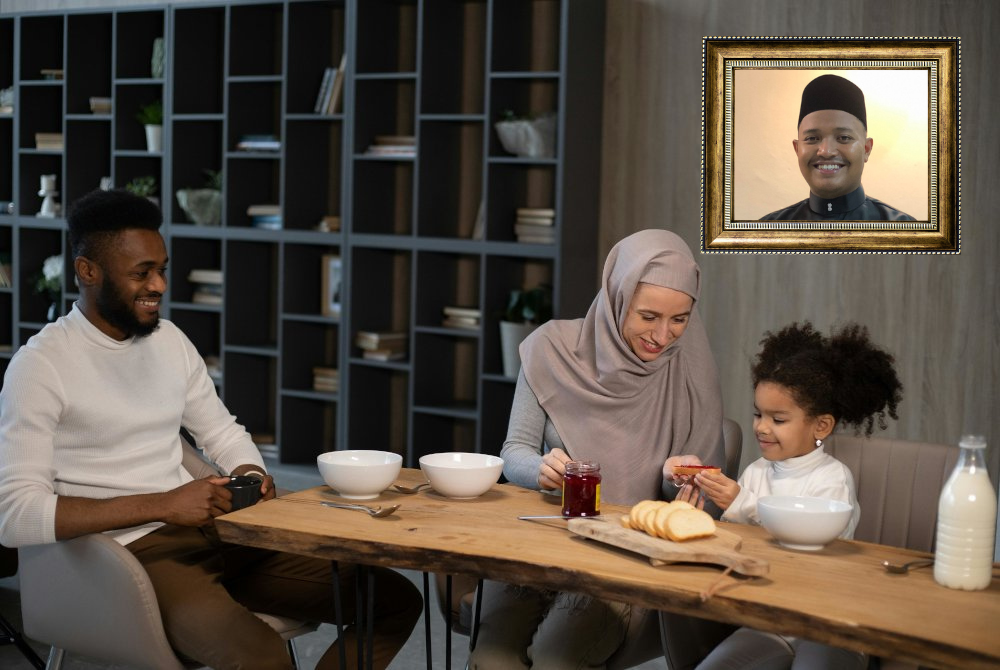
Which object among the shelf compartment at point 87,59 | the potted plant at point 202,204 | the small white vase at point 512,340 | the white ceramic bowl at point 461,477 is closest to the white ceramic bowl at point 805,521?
the white ceramic bowl at point 461,477

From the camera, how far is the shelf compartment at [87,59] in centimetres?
579

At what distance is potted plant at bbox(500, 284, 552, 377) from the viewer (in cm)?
468

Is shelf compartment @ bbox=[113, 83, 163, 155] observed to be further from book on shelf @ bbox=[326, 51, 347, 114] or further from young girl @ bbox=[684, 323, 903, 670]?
young girl @ bbox=[684, 323, 903, 670]

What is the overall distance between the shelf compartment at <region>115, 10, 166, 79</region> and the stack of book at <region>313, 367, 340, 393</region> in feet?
5.84

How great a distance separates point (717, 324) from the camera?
468 cm

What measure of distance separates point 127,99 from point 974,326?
4.00 meters

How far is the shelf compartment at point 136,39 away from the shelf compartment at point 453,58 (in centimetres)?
155

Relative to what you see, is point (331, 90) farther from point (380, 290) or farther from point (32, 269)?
point (32, 269)

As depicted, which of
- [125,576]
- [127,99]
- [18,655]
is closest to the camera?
[125,576]

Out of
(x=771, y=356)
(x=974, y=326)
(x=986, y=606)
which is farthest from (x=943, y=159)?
(x=986, y=606)

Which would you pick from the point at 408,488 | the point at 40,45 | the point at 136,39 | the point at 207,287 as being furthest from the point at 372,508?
the point at 40,45

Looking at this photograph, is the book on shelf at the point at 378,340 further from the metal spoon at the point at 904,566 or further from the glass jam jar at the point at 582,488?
the metal spoon at the point at 904,566

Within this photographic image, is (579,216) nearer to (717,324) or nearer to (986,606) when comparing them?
(717,324)

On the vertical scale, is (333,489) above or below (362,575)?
above
